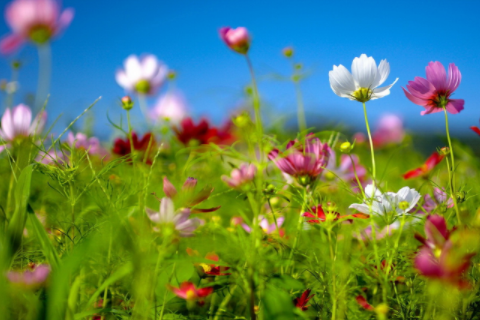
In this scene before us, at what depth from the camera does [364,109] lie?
1.65 feet

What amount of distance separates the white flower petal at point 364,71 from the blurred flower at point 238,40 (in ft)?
0.51

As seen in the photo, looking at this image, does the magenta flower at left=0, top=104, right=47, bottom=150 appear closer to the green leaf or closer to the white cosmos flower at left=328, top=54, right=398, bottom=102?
the green leaf

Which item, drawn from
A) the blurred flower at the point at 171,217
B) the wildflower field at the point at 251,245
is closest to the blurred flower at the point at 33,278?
the wildflower field at the point at 251,245

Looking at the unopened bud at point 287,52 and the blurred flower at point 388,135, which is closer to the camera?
the unopened bud at point 287,52

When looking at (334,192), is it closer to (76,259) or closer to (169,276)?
(169,276)

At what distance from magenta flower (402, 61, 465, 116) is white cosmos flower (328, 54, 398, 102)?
1.3 inches

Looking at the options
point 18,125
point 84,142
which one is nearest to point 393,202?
point 18,125

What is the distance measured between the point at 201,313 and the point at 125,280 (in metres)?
0.11

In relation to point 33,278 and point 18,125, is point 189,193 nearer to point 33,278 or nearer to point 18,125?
point 33,278

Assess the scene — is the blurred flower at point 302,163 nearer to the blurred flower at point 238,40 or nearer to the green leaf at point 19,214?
the blurred flower at point 238,40

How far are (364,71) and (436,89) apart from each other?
10cm

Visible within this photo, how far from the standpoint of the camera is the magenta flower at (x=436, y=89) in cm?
51

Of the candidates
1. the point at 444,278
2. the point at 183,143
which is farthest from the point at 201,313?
the point at 183,143

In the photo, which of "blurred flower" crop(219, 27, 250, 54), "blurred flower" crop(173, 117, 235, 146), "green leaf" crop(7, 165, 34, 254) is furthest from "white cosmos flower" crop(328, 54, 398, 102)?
"blurred flower" crop(173, 117, 235, 146)
